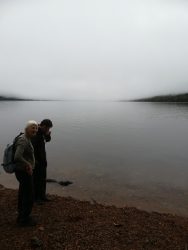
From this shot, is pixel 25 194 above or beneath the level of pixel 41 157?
beneath

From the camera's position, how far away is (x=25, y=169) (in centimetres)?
953

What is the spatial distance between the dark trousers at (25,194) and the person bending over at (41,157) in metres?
2.00

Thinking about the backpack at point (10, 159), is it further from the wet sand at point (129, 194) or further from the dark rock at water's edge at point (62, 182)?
the dark rock at water's edge at point (62, 182)

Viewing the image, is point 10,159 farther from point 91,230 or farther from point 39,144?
point 91,230

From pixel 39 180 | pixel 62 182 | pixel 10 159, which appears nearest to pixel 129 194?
pixel 62 182

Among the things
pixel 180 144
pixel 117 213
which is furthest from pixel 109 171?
pixel 180 144

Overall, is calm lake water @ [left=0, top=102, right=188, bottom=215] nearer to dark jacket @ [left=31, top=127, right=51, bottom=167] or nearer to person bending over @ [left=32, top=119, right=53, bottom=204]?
person bending over @ [left=32, top=119, right=53, bottom=204]

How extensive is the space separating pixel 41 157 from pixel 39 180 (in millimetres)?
928

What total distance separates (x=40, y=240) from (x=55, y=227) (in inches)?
39.1

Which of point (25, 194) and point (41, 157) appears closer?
point (25, 194)

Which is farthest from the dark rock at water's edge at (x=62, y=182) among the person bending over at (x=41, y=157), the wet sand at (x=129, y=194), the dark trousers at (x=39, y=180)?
the dark trousers at (x=39, y=180)

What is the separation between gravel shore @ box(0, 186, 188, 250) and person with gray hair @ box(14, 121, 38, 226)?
0.40 metres

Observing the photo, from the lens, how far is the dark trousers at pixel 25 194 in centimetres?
971

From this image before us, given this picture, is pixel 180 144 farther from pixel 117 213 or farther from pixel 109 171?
pixel 117 213
